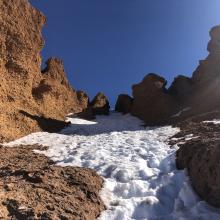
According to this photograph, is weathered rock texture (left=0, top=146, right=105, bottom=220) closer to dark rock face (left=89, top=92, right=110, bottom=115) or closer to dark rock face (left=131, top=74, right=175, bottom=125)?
dark rock face (left=131, top=74, right=175, bottom=125)

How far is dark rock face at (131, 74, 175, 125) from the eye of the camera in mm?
32925

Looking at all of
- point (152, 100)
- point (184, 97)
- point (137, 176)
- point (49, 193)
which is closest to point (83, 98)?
point (152, 100)

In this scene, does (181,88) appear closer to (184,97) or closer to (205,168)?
(184,97)

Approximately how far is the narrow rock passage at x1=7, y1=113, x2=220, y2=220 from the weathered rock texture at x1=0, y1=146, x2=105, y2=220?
0.39 metres

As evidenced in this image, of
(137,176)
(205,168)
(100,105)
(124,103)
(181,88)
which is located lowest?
(137,176)

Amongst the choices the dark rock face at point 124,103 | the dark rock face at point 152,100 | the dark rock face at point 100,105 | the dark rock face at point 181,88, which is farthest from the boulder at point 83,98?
the dark rock face at point 181,88

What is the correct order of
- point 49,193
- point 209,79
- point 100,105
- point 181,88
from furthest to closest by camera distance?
1. point 100,105
2. point 181,88
3. point 209,79
4. point 49,193

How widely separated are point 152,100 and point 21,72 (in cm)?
1654

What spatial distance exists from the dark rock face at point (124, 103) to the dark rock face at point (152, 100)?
230cm

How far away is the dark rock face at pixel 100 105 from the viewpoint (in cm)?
3753

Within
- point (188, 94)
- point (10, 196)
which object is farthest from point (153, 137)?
point (188, 94)

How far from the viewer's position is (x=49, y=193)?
844 cm

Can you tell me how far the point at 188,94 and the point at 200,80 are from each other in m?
2.22

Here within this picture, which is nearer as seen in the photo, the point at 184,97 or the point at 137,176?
the point at 137,176
